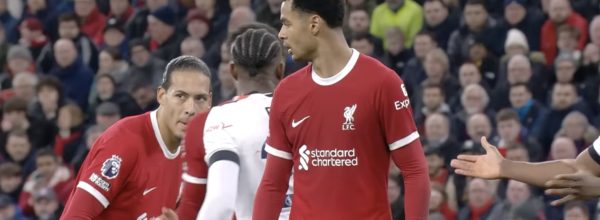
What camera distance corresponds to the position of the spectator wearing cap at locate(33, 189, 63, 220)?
13.7m

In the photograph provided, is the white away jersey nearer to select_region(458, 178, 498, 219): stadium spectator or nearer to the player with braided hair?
the player with braided hair

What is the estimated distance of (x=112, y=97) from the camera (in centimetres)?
1550

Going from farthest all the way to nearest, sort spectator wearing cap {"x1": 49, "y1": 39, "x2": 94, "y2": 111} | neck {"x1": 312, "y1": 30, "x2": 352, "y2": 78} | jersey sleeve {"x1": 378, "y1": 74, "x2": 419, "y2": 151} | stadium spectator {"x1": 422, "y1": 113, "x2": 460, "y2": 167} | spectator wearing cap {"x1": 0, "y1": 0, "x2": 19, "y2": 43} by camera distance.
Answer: spectator wearing cap {"x1": 0, "y1": 0, "x2": 19, "y2": 43}
spectator wearing cap {"x1": 49, "y1": 39, "x2": 94, "y2": 111}
stadium spectator {"x1": 422, "y1": 113, "x2": 460, "y2": 167}
neck {"x1": 312, "y1": 30, "x2": 352, "y2": 78}
jersey sleeve {"x1": 378, "y1": 74, "x2": 419, "y2": 151}

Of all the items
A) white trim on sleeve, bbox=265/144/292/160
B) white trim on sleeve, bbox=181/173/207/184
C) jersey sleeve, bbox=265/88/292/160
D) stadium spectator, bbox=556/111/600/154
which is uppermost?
jersey sleeve, bbox=265/88/292/160

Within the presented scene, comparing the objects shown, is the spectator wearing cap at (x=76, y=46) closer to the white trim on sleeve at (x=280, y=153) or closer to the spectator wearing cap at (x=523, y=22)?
the spectator wearing cap at (x=523, y=22)

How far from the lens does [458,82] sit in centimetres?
1426

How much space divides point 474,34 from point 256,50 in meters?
7.21

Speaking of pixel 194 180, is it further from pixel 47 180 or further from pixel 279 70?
pixel 47 180

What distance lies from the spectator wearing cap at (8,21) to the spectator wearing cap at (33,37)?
0.58ft

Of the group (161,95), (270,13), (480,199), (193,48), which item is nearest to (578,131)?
(480,199)

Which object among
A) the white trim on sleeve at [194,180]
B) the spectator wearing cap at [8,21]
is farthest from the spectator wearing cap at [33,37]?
the white trim on sleeve at [194,180]

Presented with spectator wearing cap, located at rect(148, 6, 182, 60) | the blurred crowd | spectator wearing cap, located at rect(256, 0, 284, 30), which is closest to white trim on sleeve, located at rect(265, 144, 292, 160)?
the blurred crowd

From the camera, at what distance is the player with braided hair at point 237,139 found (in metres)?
7.56

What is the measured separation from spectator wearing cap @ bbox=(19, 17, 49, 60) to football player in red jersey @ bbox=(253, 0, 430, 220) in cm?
1042
